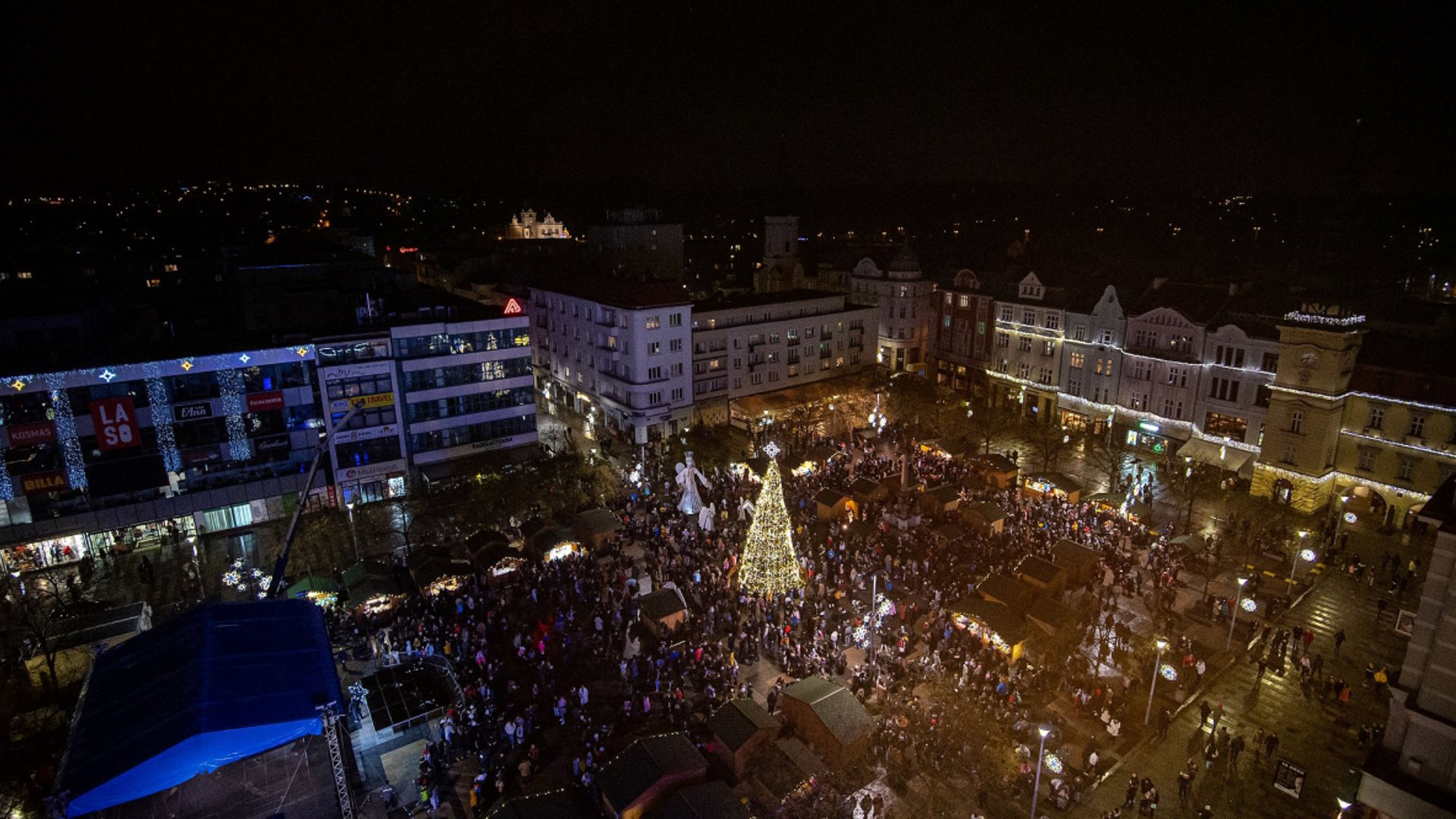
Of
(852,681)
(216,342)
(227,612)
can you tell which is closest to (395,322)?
(216,342)

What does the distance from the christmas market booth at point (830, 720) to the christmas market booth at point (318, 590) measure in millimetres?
16255

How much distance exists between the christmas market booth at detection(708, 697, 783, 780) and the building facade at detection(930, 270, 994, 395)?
3805cm

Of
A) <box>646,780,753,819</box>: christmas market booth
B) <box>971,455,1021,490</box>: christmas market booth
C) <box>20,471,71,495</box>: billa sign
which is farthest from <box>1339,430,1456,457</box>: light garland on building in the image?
<box>20,471,71,495</box>: billa sign

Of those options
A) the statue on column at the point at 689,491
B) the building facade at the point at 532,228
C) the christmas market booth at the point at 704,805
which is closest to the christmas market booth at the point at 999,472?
the statue on column at the point at 689,491

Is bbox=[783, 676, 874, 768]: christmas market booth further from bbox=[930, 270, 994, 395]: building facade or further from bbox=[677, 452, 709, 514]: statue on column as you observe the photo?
bbox=[930, 270, 994, 395]: building facade

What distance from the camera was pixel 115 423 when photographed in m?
29.9

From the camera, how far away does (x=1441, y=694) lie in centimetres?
1345

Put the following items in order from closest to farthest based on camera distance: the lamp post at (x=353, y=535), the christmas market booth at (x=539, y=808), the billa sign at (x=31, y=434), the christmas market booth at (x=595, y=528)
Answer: the christmas market booth at (x=539, y=808), the billa sign at (x=31, y=434), the christmas market booth at (x=595, y=528), the lamp post at (x=353, y=535)

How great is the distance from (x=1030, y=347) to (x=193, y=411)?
46.9 m

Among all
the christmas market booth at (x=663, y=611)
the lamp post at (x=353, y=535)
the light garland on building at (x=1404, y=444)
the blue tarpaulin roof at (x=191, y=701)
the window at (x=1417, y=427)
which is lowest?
the lamp post at (x=353, y=535)

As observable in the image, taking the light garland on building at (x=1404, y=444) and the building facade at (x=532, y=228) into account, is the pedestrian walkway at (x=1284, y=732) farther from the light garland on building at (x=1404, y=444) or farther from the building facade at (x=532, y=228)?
the building facade at (x=532, y=228)

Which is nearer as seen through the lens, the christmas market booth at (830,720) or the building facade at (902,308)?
the christmas market booth at (830,720)

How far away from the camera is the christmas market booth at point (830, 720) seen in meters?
17.1

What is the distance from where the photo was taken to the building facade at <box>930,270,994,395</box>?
49406 mm
